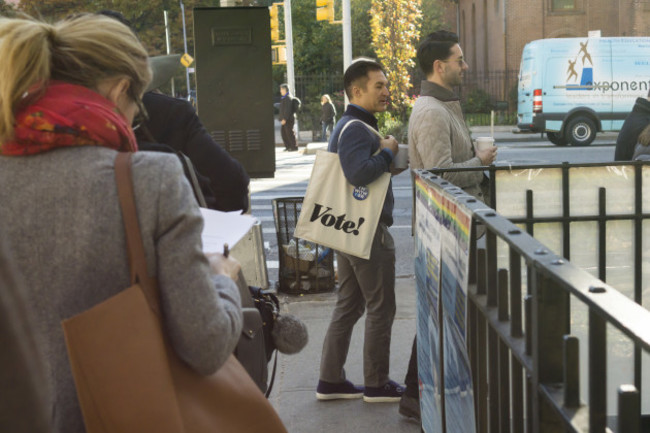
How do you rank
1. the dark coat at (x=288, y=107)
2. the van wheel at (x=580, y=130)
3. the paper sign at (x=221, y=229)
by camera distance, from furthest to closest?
the dark coat at (x=288, y=107)
the van wheel at (x=580, y=130)
the paper sign at (x=221, y=229)

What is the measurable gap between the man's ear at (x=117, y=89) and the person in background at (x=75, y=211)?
61mm

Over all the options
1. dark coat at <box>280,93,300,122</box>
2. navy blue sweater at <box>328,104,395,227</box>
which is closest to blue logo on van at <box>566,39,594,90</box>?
dark coat at <box>280,93,300,122</box>

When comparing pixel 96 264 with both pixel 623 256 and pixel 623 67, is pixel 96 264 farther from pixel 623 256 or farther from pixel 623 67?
pixel 623 67

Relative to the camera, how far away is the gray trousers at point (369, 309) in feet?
15.9

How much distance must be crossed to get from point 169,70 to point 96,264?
196 centimetres

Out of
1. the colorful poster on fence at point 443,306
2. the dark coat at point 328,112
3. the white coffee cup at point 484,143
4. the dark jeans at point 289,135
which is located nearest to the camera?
the colorful poster on fence at point 443,306

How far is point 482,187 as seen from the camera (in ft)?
14.2

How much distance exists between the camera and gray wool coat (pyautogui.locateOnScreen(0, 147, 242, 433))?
6.22ft

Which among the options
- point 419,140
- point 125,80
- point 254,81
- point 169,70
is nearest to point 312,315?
point 254,81

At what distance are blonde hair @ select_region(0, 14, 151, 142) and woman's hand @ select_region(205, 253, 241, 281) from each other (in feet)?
1.57

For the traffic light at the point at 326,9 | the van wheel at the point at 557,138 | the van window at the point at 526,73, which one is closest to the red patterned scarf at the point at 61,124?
the traffic light at the point at 326,9

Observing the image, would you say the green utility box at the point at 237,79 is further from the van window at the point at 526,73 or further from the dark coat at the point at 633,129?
Result: the van window at the point at 526,73

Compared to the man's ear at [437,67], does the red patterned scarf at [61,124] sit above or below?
below

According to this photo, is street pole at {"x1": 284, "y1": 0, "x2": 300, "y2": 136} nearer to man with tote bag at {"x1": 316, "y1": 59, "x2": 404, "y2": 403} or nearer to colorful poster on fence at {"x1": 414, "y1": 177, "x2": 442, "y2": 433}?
man with tote bag at {"x1": 316, "y1": 59, "x2": 404, "y2": 403}
